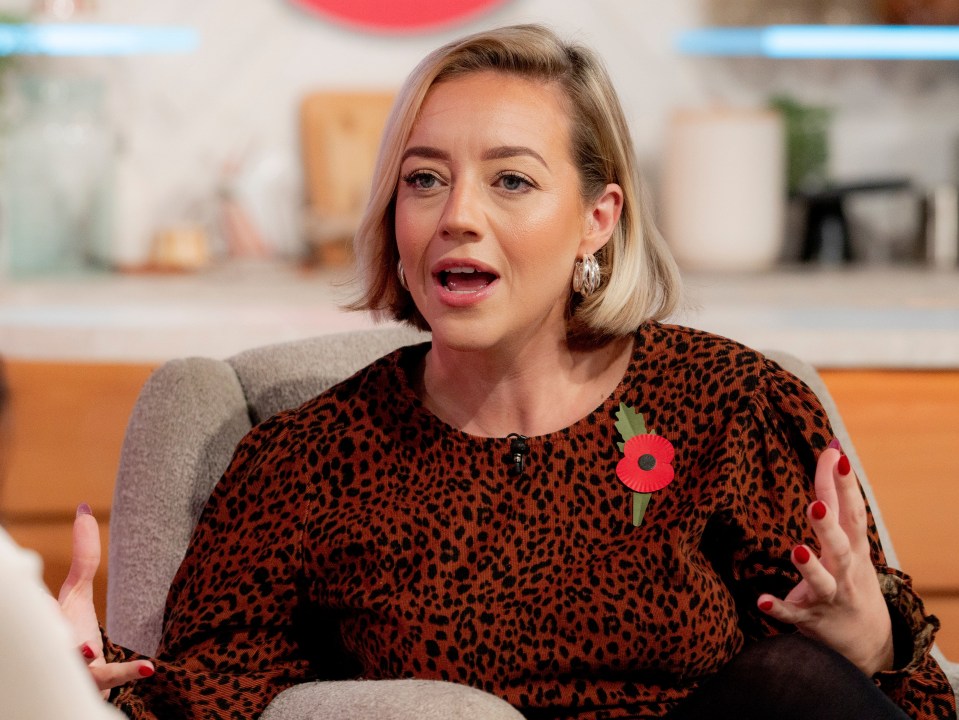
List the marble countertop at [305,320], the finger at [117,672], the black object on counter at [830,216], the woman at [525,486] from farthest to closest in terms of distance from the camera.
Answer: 1. the black object on counter at [830,216]
2. the marble countertop at [305,320]
3. the woman at [525,486]
4. the finger at [117,672]

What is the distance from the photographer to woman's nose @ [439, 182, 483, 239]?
136 centimetres

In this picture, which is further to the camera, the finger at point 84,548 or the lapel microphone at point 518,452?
the lapel microphone at point 518,452

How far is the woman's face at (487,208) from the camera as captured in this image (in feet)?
4.50

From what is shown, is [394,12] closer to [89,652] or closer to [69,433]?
[69,433]

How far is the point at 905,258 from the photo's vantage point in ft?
10.2

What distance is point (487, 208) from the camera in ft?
4.53

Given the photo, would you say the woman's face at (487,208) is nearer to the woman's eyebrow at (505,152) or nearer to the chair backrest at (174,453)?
the woman's eyebrow at (505,152)

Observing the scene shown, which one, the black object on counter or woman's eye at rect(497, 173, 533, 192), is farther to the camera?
the black object on counter

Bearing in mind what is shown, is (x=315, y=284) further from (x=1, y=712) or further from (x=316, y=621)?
(x=1, y=712)

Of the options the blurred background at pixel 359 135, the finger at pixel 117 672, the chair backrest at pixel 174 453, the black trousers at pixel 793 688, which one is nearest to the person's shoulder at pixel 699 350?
the black trousers at pixel 793 688

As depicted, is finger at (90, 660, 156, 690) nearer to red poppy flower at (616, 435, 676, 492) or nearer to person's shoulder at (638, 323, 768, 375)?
red poppy flower at (616, 435, 676, 492)

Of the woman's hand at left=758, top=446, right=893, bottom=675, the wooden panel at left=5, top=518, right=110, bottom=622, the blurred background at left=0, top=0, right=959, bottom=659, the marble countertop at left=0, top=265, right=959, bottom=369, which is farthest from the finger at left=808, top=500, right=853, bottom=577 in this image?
the wooden panel at left=5, top=518, right=110, bottom=622

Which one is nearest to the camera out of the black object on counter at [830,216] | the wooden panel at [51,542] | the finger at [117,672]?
the finger at [117,672]

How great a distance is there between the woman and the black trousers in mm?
38
